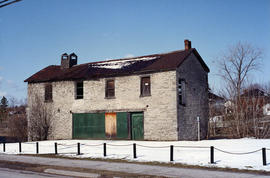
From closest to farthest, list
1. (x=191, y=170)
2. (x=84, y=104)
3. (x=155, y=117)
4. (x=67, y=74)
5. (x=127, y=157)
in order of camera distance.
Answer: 1. (x=191, y=170)
2. (x=127, y=157)
3. (x=155, y=117)
4. (x=84, y=104)
5. (x=67, y=74)

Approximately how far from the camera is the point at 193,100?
87.2 ft

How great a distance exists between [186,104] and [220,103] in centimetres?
495

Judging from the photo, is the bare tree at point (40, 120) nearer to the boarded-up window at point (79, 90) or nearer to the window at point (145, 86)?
the boarded-up window at point (79, 90)

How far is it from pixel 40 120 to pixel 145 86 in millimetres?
10951

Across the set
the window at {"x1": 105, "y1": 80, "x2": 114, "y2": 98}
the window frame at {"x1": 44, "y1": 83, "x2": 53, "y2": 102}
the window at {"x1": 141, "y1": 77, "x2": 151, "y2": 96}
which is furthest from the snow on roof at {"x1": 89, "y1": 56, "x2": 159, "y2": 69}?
the window frame at {"x1": 44, "y1": 83, "x2": 53, "y2": 102}

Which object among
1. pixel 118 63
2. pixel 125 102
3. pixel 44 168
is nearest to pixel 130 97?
pixel 125 102

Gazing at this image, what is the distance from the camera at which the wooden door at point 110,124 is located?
25609mm

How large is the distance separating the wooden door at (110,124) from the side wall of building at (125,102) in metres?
0.51

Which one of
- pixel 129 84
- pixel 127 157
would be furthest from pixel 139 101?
pixel 127 157

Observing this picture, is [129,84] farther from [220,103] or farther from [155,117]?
[220,103]

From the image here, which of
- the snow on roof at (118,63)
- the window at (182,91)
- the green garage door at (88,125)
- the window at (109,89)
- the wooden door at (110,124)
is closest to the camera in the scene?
the window at (182,91)

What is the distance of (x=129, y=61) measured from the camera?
28.2 m

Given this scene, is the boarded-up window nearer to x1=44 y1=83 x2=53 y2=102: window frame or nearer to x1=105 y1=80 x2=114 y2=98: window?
x1=105 y1=80 x2=114 y2=98: window

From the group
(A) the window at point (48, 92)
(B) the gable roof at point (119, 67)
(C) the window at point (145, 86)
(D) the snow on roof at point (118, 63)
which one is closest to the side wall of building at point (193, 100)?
(B) the gable roof at point (119, 67)
